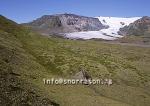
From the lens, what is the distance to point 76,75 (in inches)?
2601

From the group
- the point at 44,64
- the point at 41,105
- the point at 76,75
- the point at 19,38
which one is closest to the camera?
the point at 41,105

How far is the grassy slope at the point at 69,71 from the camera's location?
52031 millimetres

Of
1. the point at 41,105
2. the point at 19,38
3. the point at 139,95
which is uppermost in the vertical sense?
the point at 19,38

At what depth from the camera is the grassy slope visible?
52.0m

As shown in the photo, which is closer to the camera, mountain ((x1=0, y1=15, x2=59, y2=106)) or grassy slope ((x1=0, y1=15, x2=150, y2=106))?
mountain ((x1=0, y1=15, x2=59, y2=106))

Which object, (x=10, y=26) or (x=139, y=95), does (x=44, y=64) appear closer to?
(x=139, y=95)

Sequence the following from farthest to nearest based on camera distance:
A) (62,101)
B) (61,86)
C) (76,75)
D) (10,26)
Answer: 1. (10,26)
2. (76,75)
3. (61,86)
4. (62,101)

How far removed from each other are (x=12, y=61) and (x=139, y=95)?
91.9ft

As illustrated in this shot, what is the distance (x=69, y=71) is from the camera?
71.9 m

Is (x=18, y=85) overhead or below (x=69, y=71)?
overhead

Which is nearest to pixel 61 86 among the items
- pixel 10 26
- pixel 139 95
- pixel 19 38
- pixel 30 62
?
pixel 30 62

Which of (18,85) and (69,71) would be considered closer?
(18,85)

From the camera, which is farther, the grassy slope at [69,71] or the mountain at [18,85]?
the grassy slope at [69,71]

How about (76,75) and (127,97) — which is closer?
(127,97)
